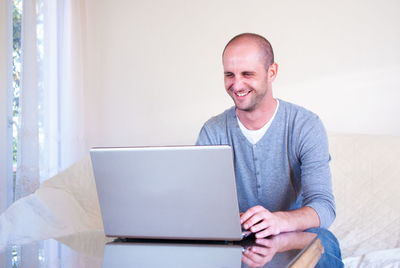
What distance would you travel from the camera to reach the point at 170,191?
1.12m

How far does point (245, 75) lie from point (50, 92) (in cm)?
152

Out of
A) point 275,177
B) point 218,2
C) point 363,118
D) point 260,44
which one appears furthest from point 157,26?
point 275,177

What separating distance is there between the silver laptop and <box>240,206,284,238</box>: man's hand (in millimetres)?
52

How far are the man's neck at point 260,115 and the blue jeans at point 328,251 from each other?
0.52 metres

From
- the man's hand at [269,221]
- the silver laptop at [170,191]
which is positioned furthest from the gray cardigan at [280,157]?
the silver laptop at [170,191]

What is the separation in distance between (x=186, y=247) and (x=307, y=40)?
6.12ft

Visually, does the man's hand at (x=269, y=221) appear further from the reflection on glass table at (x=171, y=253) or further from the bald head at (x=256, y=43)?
the bald head at (x=256, y=43)

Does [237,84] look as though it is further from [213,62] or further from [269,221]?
[213,62]

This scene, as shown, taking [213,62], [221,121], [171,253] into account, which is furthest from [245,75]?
[213,62]

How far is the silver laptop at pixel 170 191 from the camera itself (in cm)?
109

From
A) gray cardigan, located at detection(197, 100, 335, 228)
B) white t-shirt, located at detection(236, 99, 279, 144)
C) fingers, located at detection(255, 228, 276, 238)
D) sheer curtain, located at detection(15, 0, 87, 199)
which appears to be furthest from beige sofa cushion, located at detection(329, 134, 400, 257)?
sheer curtain, located at detection(15, 0, 87, 199)

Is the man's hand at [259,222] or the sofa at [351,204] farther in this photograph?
the sofa at [351,204]

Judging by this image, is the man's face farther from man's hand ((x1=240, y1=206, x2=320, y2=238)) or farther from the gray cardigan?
man's hand ((x1=240, y1=206, x2=320, y2=238))

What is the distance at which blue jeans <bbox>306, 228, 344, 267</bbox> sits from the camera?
1.11 m
